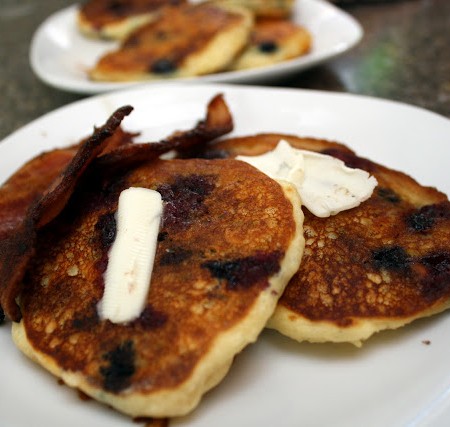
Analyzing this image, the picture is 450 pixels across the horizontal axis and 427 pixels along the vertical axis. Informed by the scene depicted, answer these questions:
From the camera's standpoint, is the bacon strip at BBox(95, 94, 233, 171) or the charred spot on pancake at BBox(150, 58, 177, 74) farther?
the charred spot on pancake at BBox(150, 58, 177, 74)

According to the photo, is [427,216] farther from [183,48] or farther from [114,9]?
[114,9]

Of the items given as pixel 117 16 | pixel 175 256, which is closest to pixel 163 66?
pixel 117 16

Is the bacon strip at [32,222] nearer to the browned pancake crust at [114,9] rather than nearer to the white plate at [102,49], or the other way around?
the white plate at [102,49]

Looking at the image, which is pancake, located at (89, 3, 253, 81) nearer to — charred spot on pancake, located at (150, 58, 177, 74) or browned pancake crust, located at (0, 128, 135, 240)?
charred spot on pancake, located at (150, 58, 177, 74)

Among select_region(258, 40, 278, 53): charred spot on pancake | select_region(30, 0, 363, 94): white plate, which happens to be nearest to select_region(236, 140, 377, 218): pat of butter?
select_region(30, 0, 363, 94): white plate

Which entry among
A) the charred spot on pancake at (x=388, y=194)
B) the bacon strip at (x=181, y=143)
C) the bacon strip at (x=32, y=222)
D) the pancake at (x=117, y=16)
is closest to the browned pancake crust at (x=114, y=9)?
the pancake at (x=117, y=16)

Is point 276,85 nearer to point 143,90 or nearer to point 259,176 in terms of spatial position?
point 143,90

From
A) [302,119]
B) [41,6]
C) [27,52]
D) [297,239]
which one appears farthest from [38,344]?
[41,6]

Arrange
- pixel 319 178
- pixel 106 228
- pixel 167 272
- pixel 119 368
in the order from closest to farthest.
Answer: pixel 119 368 → pixel 167 272 → pixel 106 228 → pixel 319 178
